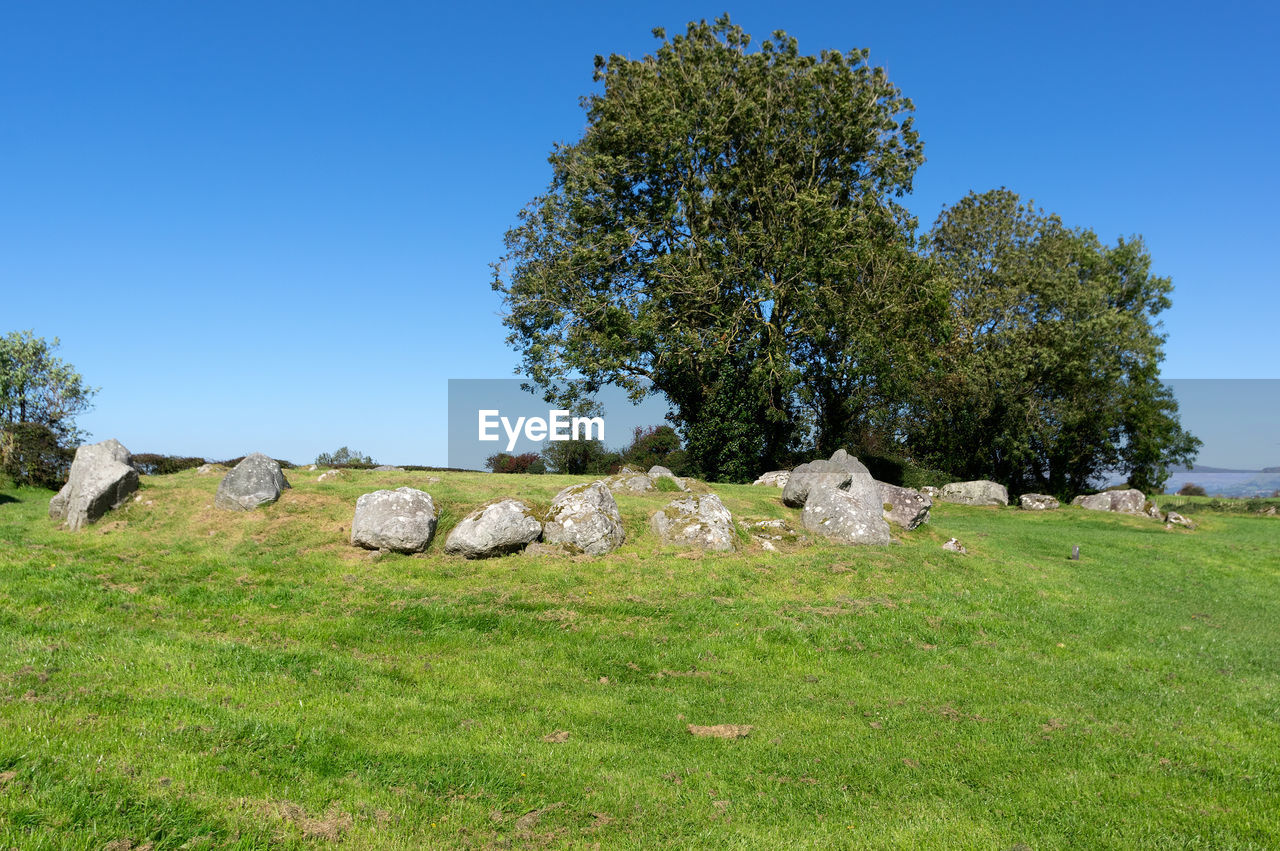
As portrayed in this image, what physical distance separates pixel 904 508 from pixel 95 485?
82.0 ft

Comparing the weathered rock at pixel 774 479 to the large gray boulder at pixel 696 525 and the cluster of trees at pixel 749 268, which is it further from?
the large gray boulder at pixel 696 525

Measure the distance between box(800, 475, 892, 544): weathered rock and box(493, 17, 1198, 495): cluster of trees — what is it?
11.5 metres

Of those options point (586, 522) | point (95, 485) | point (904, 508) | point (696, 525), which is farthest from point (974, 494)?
point (95, 485)

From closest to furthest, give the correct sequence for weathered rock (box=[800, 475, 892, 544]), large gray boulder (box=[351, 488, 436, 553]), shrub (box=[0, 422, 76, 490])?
large gray boulder (box=[351, 488, 436, 553]) → weathered rock (box=[800, 475, 892, 544]) → shrub (box=[0, 422, 76, 490])

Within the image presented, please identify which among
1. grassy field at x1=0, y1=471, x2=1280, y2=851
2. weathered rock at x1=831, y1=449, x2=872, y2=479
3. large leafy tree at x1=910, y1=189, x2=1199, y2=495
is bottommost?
grassy field at x1=0, y1=471, x2=1280, y2=851

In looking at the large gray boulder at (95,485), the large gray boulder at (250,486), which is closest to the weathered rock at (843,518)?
the large gray boulder at (250,486)

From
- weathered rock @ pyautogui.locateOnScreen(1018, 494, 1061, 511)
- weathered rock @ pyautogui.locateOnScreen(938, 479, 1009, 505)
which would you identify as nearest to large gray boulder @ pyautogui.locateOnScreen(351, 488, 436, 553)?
weathered rock @ pyautogui.locateOnScreen(938, 479, 1009, 505)

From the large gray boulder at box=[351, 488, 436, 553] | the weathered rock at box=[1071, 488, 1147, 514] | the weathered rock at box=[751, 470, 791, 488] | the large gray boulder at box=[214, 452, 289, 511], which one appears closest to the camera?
the large gray boulder at box=[351, 488, 436, 553]

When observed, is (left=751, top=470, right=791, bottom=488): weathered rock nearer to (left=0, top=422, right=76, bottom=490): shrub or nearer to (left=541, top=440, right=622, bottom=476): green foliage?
(left=541, top=440, right=622, bottom=476): green foliage

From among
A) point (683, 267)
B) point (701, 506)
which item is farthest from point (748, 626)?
point (683, 267)

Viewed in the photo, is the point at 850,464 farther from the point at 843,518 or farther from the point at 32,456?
the point at 32,456

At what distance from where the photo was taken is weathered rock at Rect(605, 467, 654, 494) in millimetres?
23408

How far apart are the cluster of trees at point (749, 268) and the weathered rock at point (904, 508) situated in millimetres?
8585

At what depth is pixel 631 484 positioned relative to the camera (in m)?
23.8
